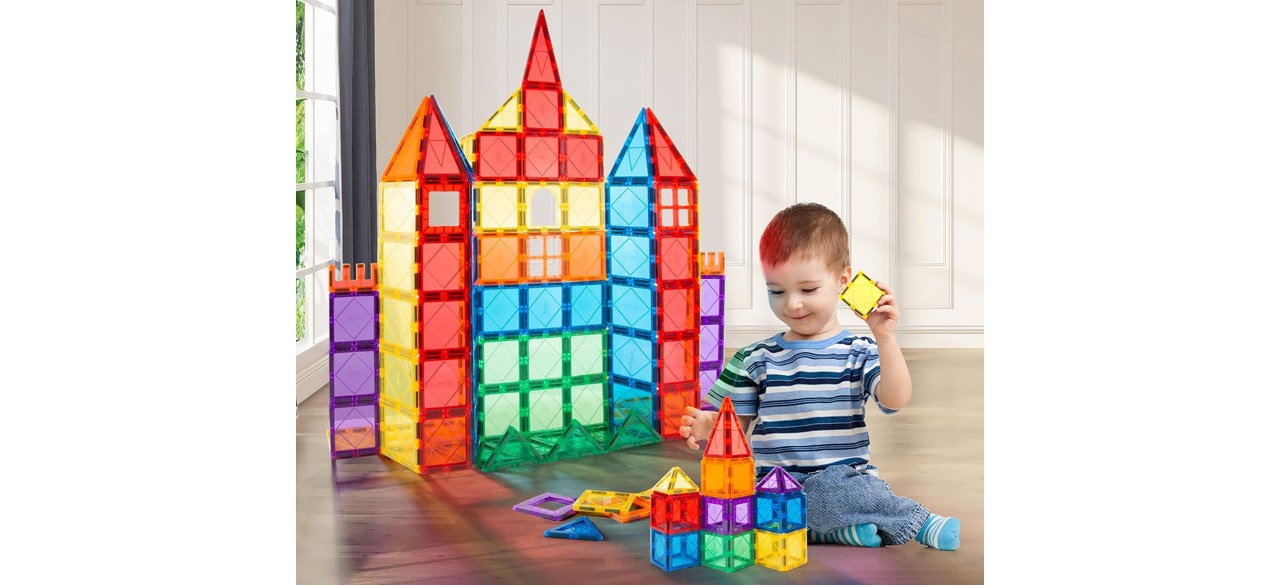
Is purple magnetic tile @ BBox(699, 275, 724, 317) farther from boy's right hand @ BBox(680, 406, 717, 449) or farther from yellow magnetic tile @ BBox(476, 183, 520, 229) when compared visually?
boy's right hand @ BBox(680, 406, 717, 449)

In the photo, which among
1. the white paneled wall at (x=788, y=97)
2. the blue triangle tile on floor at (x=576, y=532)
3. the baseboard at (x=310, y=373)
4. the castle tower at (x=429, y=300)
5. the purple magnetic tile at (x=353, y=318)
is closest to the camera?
the blue triangle tile on floor at (x=576, y=532)

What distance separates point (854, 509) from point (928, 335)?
3.77 m

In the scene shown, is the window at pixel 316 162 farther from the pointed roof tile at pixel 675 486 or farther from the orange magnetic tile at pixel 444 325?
the pointed roof tile at pixel 675 486

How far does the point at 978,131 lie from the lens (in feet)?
20.2

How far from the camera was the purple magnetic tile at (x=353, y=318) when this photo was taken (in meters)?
3.49

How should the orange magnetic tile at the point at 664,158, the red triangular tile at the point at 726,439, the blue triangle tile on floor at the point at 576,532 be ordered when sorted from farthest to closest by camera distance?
the orange magnetic tile at the point at 664,158, the blue triangle tile on floor at the point at 576,532, the red triangular tile at the point at 726,439

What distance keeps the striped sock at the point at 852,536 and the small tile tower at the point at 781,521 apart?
19cm

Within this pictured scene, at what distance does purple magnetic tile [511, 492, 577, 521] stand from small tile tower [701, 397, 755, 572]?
517 mm

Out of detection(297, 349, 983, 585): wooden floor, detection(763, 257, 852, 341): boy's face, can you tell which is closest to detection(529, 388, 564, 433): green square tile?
detection(297, 349, 983, 585): wooden floor

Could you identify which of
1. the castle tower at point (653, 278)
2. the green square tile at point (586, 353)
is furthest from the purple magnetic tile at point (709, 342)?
the green square tile at point (586, 353)
